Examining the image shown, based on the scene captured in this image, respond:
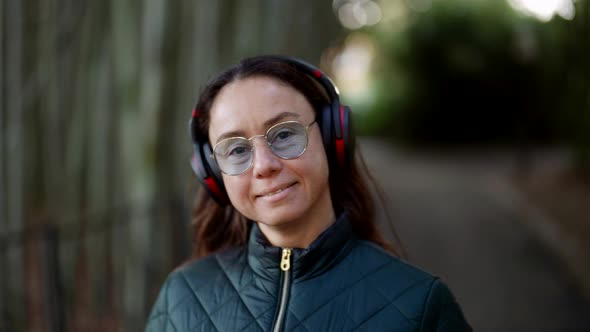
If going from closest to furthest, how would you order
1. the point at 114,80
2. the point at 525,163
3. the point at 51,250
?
the point at 51,250 < the point at 114,80 < the point at 525,163

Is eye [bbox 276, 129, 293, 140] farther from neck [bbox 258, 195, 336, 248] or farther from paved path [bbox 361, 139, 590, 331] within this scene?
paved path [bbox 361, 139, 590, 331]

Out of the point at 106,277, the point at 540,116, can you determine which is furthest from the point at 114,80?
the point at 540,116

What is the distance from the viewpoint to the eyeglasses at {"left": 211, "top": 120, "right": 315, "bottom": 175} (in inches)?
61.6

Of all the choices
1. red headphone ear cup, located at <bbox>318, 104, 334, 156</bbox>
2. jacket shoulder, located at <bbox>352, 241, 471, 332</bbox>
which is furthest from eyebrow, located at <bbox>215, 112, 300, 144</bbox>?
jacket shoulder, located at <bbox>352, 241, 471, 332</bbox>

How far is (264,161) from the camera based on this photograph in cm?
154

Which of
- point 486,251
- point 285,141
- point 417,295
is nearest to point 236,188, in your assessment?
point 285,141

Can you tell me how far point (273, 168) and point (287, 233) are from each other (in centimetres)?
23

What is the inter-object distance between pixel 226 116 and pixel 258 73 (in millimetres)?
161

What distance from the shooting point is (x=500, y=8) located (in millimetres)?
19516

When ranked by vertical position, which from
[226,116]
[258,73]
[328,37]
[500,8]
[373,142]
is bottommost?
[373,142]

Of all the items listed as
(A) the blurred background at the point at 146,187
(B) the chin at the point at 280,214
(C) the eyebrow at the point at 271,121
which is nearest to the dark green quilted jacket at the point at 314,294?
(B) the chin at the point at 280,214

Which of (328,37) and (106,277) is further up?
(328,37)

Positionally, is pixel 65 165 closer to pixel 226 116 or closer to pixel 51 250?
pixel 51 250

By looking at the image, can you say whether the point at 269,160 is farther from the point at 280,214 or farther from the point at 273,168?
the point at 280,214
